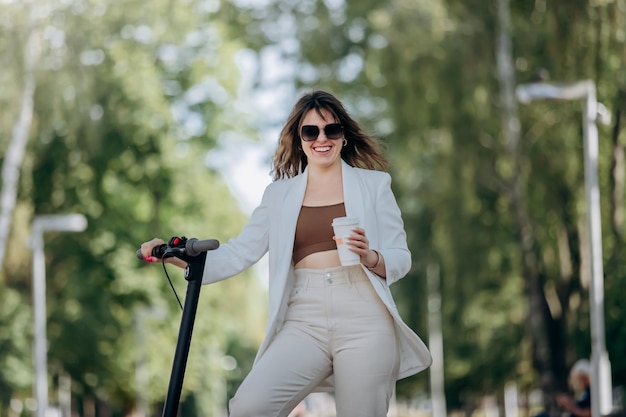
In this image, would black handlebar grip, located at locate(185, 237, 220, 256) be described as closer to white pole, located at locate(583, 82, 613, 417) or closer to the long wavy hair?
the long wavy hair

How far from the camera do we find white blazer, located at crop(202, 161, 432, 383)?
5105 millimetres

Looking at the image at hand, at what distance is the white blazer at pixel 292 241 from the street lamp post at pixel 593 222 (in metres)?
11.4

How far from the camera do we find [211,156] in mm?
32812

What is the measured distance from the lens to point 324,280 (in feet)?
16.7

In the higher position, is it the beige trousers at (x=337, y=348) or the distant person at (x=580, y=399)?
the beige trousers at (x=337, y=348)

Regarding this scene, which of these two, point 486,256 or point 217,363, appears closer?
point 486,256

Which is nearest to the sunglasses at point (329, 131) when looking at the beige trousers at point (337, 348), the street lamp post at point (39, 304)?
the beige trousers at point (337, 348)

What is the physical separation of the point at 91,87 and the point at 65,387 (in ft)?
42.7

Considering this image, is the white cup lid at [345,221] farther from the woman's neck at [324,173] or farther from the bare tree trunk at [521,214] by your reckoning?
the bare tree trunk at [521,214]

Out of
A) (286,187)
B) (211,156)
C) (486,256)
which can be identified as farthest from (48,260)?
(286,187)

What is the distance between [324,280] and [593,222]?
12.8 meters

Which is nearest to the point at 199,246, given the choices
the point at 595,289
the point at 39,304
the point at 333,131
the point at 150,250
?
the point at 150,250

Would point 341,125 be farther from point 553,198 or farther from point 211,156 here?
point 211,156

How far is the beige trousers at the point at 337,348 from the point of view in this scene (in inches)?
195
